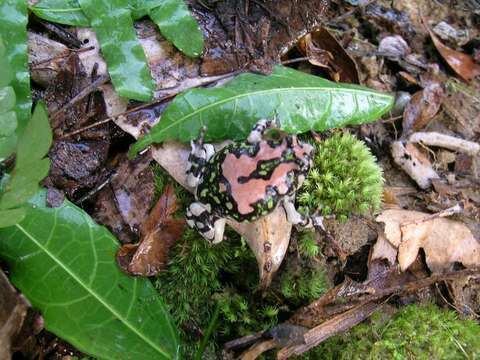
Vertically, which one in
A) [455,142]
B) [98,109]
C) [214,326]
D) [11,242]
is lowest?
[214,326]

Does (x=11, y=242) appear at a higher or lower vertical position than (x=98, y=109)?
lower

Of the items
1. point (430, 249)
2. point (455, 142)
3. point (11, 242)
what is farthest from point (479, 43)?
point (11, 242)

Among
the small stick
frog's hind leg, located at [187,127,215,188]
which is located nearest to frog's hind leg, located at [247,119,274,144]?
frog's hind leg, located at [187,127,215,188]

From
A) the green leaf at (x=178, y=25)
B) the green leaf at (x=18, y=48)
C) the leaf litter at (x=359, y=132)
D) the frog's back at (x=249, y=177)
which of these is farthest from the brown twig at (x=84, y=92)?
the frog's back at (x=249, y=177)

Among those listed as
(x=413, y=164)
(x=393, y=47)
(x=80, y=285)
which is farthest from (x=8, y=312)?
(x=393, y=47)

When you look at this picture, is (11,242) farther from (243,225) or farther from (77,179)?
(243,225)

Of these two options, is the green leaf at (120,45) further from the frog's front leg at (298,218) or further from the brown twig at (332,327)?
the brown twig at (332,327)
